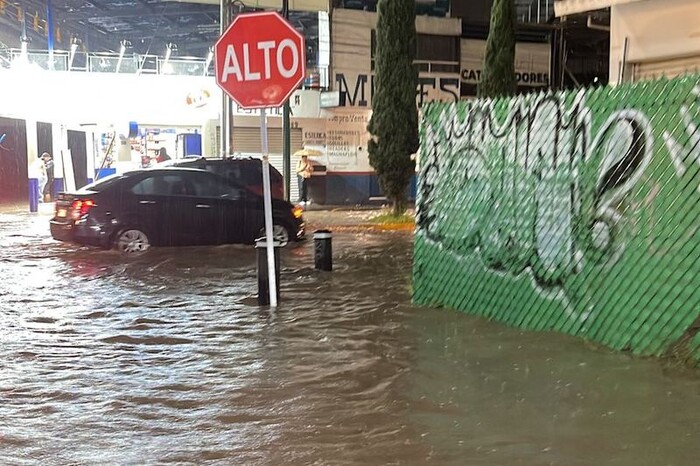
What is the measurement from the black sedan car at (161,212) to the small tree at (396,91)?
18.1 feet

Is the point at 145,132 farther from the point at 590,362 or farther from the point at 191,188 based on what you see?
the point at 590,362

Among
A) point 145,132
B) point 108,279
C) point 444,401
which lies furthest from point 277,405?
point 145,132

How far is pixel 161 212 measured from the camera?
44.3 feet

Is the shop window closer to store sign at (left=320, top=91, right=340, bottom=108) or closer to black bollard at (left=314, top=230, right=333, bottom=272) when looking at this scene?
store sign at (left=320, top=91, right=340, bottom=108)

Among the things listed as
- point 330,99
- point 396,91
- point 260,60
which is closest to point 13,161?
point 330,99

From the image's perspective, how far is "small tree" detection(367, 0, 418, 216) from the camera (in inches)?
Result: 744

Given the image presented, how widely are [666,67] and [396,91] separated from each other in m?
7.81

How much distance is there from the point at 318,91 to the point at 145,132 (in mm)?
6723

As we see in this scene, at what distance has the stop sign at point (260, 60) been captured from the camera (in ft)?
26.1

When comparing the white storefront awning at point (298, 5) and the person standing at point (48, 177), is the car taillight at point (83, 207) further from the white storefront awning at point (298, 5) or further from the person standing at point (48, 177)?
the white storefront awning at point (298, 5)

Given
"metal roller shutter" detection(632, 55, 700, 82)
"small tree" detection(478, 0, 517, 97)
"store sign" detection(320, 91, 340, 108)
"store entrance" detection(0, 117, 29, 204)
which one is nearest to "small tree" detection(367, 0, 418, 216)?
"small tree" detection(478, 0, 517, 97)

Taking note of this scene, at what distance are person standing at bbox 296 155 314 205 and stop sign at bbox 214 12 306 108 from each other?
17244 millimetres

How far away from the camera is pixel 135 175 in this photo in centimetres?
1350

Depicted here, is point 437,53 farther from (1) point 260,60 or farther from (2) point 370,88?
(1) point 260,60
